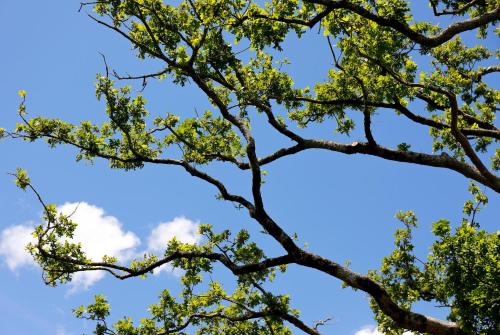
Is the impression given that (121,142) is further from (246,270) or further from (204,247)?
(246,270)

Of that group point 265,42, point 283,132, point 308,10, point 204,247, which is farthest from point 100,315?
point 308,10

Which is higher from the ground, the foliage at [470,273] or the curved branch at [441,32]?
the curved branch at [441,32]

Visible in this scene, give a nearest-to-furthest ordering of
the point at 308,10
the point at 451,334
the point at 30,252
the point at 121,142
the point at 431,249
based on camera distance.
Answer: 1. the point at 431,249
2. the point at 451,334
3. the point at 308,10
4. the point at 30,252
5. the point at 121,142

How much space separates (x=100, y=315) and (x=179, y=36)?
31.1 feet

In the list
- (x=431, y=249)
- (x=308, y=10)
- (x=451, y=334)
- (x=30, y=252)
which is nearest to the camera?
(x=431, y=249)

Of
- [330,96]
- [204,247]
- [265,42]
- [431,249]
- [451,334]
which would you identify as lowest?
[451,334]

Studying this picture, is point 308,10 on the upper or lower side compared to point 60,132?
upper

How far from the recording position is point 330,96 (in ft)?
52.1

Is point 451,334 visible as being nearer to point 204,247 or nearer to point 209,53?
point 204,247

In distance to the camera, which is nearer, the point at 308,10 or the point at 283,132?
the point at 308,10

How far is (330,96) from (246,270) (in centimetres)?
701

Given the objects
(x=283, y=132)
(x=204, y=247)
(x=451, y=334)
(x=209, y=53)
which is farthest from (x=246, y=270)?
(x=209, y=53)

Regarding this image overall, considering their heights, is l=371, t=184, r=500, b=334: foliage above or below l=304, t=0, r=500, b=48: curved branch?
below

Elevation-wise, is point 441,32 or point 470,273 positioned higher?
point 441,32
